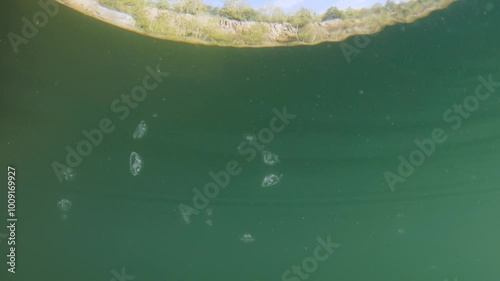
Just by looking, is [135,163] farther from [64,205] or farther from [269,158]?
[269,158]

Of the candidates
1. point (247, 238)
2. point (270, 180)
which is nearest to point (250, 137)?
point (270, 180)

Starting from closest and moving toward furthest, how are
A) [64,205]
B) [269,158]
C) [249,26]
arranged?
[249,26] < [64,205] < [269,158]

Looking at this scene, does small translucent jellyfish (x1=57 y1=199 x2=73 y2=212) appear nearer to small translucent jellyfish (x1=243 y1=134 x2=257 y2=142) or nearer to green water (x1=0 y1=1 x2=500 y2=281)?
green water (x1=0 y1=1 x2=500 y2=281)

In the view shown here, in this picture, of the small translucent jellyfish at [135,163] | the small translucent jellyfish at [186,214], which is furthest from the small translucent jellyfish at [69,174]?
the small translucent jellyfish at [186,214]

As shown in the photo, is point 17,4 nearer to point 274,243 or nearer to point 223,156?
point 223,156

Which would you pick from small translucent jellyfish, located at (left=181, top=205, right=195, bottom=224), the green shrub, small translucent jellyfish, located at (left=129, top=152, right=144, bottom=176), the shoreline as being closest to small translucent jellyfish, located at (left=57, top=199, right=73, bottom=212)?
small translucent jellyfish, located at (left=129, top=152, right=144, bottom=176)

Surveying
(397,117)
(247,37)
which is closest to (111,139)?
(247,37)

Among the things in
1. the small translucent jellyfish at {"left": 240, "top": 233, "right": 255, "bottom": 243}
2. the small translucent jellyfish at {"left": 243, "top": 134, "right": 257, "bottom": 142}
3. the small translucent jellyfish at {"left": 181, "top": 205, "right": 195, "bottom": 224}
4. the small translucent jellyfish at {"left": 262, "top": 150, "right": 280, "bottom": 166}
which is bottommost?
the small translucent jellyfish at {"left": 240, "top": 233, "right": 255, "bottom": 243}
